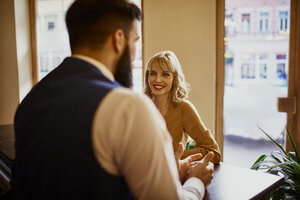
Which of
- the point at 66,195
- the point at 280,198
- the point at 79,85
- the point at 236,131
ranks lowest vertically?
the point at 280,198

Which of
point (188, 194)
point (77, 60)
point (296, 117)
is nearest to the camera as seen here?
point (77, 60)

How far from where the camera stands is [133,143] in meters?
0.57

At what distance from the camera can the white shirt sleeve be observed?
0.57m

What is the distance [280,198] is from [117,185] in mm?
1862

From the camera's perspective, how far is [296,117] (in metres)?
2.75

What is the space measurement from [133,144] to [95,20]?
0.34 metres

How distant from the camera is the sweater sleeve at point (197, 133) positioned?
1713mm

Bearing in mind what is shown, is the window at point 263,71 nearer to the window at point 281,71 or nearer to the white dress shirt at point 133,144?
the window at point 281,71

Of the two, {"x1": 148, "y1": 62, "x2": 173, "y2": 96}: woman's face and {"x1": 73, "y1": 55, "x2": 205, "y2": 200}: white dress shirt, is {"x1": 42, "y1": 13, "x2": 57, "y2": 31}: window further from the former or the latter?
{"x1": 73, "y1": 55, "x2": 205, "y2": 200}: white dress shirt

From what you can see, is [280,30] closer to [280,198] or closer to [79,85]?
[280,198]

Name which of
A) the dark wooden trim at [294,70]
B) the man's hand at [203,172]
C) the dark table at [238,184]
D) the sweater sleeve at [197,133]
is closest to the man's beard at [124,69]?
the man's hand at [203,172]

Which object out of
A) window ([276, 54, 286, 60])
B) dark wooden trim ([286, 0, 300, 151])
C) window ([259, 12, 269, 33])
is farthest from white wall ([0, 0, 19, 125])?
dark wooden trim ([286, 0, 300, 151])

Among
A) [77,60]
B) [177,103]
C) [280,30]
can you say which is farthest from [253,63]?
[77,60]

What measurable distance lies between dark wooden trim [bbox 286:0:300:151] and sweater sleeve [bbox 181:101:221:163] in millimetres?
1348
